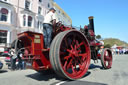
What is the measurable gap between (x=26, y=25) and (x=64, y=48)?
1800 centimetres

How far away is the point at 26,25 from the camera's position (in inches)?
822

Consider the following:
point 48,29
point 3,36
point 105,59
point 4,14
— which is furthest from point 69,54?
point 4,14

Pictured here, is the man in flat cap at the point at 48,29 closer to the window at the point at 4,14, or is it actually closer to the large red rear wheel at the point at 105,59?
the large red rear wheel at the point at 105,59

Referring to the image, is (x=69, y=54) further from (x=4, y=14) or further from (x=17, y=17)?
(x=17, y=17)

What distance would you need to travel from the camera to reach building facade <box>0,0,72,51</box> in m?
18.0

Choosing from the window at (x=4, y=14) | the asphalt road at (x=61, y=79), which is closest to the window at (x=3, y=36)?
the window at (x=4, y=14)

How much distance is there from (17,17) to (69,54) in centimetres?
1831

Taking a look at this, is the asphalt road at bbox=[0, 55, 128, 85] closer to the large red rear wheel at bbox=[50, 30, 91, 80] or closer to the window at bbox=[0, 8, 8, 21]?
→ the large red rear wheel at bbox=[50, 30, 91, 80]

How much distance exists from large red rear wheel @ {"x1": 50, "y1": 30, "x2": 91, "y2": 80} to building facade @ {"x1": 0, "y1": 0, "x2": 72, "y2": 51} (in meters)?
15.2

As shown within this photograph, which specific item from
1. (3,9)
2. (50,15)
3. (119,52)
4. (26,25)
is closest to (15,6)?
(3,9)

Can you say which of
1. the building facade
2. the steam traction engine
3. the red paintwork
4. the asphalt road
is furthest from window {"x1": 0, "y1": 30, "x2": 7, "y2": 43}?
the red paintwork

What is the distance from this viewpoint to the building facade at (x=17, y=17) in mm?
18000

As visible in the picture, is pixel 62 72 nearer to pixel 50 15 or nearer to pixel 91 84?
pixel 91 84

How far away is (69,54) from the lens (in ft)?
14.5
